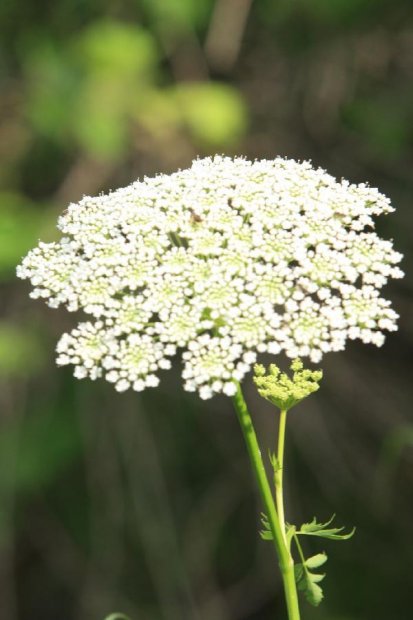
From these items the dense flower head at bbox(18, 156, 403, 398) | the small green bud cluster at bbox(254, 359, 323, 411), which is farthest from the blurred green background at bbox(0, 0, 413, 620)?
the small green bud cluster at bbox(254, 359, 323, 411)

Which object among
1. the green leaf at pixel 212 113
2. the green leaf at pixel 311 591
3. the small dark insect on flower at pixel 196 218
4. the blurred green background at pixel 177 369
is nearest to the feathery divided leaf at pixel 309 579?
the green leaf at pixel 311 591

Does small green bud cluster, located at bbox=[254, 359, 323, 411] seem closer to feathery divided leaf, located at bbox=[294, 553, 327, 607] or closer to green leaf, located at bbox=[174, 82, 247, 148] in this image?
feathery divided leaf, located at bbox=[294, 553, 327, 607]

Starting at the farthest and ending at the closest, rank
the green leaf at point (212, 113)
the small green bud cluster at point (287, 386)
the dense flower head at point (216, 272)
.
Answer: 1. the green leaf at point (212, 113)
2. the small green bud cluster at point (287, 386)
3. the dense flower head at point (216, 272)

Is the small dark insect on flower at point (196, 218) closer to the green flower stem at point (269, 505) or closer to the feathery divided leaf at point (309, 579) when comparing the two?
the green flower stem at point (269, 505)

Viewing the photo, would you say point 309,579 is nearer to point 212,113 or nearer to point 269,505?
point 269,505

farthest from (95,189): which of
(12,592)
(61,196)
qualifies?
(12,592)

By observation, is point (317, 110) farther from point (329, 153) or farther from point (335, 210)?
point (335, 210)

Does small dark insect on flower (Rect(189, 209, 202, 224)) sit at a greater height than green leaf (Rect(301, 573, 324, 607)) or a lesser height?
greater
